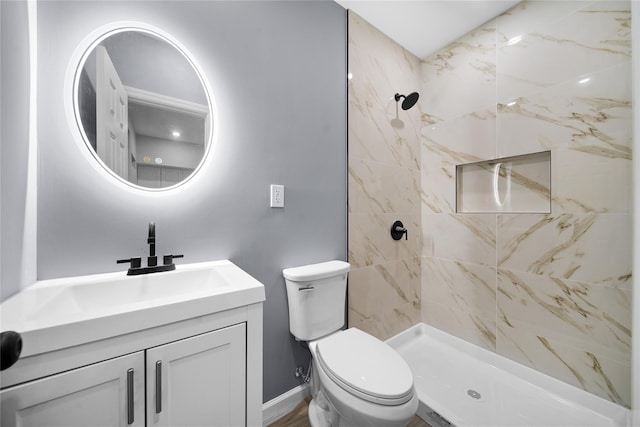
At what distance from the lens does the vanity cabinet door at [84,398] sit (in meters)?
0.47

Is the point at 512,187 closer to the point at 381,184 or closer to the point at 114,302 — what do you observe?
the point at 381,184

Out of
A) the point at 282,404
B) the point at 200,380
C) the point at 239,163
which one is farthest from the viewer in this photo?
the point at 282,404

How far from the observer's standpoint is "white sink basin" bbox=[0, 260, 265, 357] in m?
0.50

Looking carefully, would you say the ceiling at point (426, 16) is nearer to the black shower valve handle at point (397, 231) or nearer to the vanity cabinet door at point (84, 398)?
the black shower valve handle at point (397, 231)

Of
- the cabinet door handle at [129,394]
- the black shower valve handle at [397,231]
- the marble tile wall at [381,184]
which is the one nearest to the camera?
the cabinet door handle at [129,394]

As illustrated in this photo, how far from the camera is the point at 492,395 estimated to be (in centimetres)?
139

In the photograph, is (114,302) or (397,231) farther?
(397,231)

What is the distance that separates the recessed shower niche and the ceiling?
100 cm

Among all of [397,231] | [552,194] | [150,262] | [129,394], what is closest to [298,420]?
[129,394]

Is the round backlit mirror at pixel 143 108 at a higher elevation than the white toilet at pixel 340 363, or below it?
higher

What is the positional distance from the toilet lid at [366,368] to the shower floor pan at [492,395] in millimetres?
546

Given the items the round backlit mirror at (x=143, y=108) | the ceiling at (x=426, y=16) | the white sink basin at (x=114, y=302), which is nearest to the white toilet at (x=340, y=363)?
the white sink basin at (x=114, y=302)

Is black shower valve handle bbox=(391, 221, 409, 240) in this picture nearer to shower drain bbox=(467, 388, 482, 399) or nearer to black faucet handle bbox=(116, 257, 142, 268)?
shower drain bbox=(467, 388, 482, 399)

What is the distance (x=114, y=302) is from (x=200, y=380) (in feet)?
1.47
